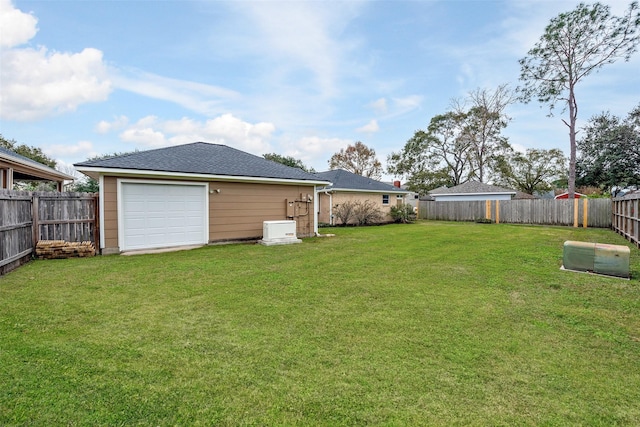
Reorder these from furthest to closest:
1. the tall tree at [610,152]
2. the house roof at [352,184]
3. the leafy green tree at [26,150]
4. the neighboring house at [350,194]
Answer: the leafy green tree at [26,150]
the tall tree at [610,152]
the house roof at [352,184]
the neighboring house at [350,194]

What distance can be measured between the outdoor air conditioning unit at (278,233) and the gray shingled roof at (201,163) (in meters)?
1.70

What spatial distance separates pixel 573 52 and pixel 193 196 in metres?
24.4

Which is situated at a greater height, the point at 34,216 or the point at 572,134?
the point at 572,134

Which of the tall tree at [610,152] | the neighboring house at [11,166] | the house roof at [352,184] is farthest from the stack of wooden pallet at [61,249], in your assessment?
the tall tree at [610,152]

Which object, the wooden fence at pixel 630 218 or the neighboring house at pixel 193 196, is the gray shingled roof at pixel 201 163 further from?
the wooden fence at pixel 630 218

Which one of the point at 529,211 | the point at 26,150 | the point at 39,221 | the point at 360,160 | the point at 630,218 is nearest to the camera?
the point at 39,221

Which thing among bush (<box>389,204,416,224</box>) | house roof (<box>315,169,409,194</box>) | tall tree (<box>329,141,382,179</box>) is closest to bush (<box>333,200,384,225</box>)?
house roof (<box>315,169,409,194</box>)

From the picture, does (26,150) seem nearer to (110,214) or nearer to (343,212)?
(110,214)

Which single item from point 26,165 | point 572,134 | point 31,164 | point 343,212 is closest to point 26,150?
point 31,164

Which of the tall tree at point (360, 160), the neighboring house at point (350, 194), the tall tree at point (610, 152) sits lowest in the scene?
the neighboring house at point (350, 194)

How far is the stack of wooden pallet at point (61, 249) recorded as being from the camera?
296 inches

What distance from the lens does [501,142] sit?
106ft

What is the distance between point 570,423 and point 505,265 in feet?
18.0

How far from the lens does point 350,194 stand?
19047 mm
